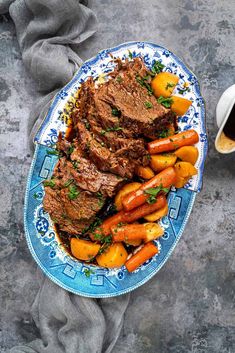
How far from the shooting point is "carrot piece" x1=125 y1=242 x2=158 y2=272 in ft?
13.6

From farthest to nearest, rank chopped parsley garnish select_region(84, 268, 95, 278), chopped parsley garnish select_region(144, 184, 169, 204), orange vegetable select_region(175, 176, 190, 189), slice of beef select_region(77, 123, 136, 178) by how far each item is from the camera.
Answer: chopped parsley garnish select_region(84, 268, 95, 278) → orange vegetable select_region(175, 176, 190, 189) → chopped parsley garnish select_region(144, 184, 169, 204) → slice of beef select_region(77, 123, 136, 178)

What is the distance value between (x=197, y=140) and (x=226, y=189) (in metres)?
0.69

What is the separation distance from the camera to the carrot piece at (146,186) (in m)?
4.02

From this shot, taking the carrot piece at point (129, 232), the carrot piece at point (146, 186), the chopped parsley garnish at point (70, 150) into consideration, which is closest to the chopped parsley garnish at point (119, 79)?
the chopped parsley garnish at point (70, 150)

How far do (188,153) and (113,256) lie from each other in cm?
112

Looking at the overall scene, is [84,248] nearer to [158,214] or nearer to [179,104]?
[158,214]

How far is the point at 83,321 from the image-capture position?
4387 mm

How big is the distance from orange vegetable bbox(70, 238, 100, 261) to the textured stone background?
0.69m

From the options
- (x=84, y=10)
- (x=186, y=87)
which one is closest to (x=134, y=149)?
(x=186, y=87)

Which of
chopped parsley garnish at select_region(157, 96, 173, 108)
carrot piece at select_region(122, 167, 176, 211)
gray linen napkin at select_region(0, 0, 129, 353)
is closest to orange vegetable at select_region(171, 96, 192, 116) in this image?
chopped parsley garnish at select_region(157, 96, 173, 108)

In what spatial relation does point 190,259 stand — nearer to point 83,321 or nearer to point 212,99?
point 83,321

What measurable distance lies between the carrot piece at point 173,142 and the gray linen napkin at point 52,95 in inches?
43.2

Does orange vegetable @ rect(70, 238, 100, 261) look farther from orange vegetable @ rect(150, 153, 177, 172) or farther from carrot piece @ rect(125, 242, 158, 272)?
orange vegetable @ rect(150, 153, 177, 172)

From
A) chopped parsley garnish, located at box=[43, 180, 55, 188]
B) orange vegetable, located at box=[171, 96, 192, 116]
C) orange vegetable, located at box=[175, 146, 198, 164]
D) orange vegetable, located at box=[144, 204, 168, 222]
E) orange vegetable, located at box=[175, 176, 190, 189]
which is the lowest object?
orange vegetable, located at box=[144, 204, 168, 222]
